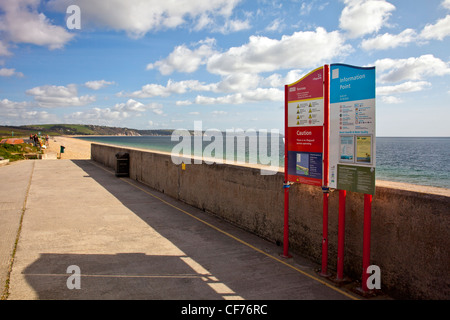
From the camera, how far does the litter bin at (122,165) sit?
1747cm

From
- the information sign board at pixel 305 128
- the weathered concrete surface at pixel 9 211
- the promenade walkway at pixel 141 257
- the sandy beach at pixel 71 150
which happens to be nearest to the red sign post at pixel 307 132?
the information sign board at pixel 305 128

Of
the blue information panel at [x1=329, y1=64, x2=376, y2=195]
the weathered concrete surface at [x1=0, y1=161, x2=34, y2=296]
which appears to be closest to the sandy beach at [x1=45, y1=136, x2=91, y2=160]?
the weathered concrete surface at [x1=0, y1=161, x2=34, y2=296]

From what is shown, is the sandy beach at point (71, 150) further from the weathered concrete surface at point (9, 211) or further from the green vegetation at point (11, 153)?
the weathered concrete surface at point (9, 211)

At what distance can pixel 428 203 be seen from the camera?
13.5 feet

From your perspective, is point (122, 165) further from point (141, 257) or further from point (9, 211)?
point (141, 257)

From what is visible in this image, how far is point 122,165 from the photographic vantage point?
57.5 feet

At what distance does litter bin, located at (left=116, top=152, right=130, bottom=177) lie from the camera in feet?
57.3

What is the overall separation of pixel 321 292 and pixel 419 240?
1.51 m

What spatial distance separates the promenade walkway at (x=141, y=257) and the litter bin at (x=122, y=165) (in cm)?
683

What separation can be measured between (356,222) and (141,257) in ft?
12.6

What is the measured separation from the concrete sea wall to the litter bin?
8.76 meters

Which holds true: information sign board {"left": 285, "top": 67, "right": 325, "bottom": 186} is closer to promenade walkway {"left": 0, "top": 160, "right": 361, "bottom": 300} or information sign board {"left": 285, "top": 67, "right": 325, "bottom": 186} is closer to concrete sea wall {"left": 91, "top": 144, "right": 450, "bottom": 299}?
concrete sea wall {"left": 91, "top": 144, "right": 450, "bottom": 299}

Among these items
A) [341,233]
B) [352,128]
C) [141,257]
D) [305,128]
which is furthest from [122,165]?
[352,128]

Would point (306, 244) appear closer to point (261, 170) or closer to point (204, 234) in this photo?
point (261, 170)
